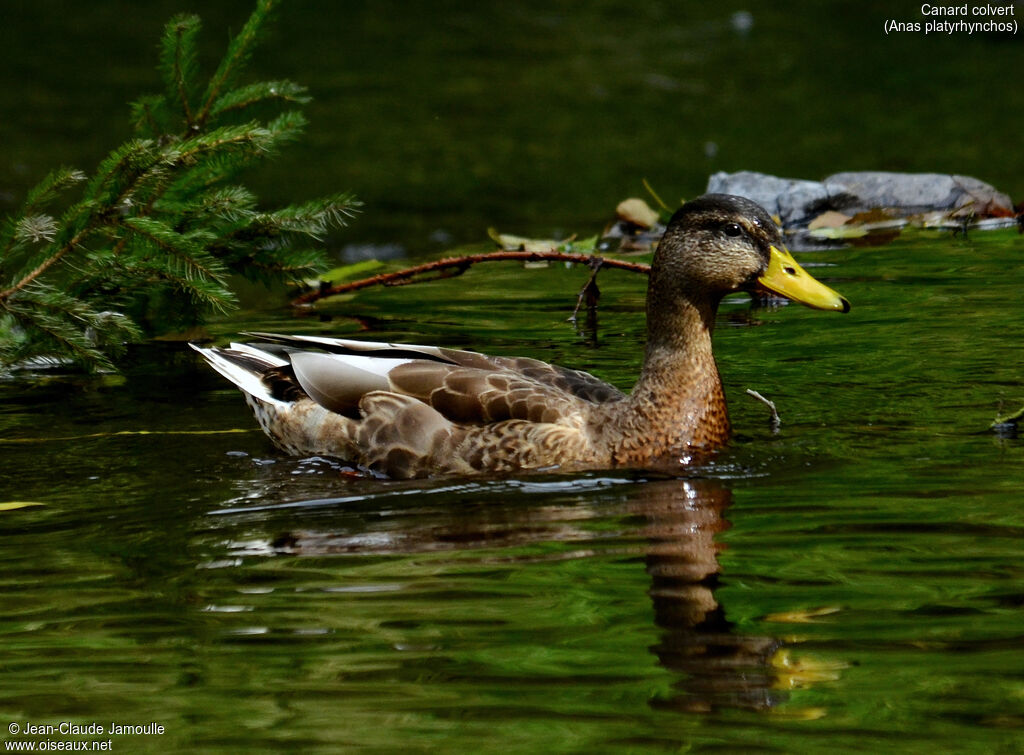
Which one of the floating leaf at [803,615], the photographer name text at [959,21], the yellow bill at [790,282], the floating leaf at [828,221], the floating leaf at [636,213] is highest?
the photographer name text at [959,21]

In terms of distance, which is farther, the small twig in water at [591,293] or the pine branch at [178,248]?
the small twig in water at [591,293]

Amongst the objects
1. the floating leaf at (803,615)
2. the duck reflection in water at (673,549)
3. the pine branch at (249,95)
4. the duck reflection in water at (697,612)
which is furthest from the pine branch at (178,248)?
the floating leaf at (803,615)

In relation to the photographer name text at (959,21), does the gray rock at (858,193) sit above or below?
below

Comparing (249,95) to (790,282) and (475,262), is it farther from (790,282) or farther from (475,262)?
(790,282)

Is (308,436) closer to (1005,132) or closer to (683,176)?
(683,176)

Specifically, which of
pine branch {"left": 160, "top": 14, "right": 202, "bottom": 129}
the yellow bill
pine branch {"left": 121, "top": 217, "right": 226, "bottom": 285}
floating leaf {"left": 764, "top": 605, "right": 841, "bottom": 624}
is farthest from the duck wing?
floating leaf {"left": 764, "top": 605, "right": 841, "bottom": 624}

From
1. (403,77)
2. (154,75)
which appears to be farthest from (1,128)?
(403,77)

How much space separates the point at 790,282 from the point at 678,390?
617 millimetres

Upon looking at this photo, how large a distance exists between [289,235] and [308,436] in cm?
139

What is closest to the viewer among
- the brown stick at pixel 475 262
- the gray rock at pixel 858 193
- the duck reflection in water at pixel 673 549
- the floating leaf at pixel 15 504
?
the duck reflection in water at pixel 673 549

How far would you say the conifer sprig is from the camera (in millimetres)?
6184

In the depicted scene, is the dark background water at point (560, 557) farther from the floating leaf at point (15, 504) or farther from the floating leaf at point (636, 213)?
the floating leaf at point (636, 213)

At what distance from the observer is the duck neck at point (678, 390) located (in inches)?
233

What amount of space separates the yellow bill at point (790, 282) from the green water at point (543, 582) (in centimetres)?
55
